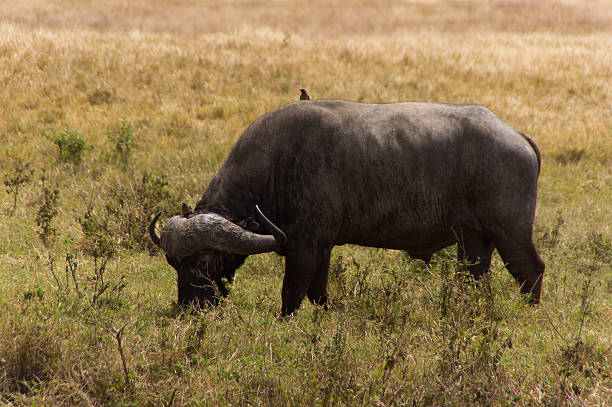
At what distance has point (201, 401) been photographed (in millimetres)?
3699

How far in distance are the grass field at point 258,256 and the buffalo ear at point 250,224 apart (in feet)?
2.41

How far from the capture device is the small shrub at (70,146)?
11133 millimetres

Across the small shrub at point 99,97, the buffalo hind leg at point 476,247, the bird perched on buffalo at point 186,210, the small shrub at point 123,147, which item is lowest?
the small shrub at point 123,147

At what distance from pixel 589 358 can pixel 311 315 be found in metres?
2.39

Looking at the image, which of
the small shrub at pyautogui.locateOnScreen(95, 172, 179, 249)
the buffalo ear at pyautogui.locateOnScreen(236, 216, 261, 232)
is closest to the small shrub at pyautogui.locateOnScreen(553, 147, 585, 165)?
the small shrub at pyautogui.locateOnScreen(95, 172, 179, 249)

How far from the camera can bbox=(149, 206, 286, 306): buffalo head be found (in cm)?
502

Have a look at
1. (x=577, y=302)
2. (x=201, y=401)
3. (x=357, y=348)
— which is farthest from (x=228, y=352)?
(x=577, y=302)

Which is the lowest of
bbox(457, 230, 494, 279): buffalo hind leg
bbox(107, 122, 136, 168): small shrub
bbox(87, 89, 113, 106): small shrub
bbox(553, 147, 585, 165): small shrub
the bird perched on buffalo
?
bbox(553, 147, 585, 165): small shrub

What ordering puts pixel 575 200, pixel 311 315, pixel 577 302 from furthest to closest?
pixel 575 200, pixel 577 302, pixel 311 315

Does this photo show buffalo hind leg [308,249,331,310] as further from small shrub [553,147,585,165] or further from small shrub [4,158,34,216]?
small shrub [553,147,585,165]

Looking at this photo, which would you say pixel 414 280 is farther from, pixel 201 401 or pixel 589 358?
pixel 201 401

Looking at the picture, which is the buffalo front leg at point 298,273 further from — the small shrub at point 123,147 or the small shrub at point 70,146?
the small shrub at point 70,146

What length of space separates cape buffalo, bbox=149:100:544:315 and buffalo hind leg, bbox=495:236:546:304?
0.01 m

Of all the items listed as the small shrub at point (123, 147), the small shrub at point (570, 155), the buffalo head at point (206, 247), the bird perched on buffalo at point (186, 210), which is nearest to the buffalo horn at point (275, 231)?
the buffalo head at point (206, 247)
